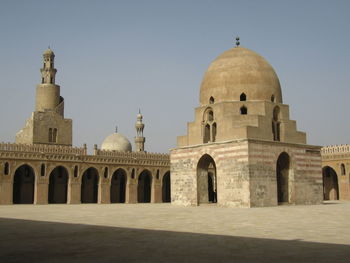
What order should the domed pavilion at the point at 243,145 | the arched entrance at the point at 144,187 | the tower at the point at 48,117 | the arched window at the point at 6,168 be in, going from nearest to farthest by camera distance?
the domed pavilion at the point at 243,145, the arched window at the point at 6,168, the tower at the point at 48,117, the arched entrance at the point at 144,187

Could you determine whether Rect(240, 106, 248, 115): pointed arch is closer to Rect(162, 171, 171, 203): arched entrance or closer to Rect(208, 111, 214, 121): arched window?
Rect(208, 111, 214, 121): arched window

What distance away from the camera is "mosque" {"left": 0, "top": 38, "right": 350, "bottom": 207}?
72.1ft

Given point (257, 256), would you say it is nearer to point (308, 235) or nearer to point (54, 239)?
point (308, 235)

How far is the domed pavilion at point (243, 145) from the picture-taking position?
71.6ft

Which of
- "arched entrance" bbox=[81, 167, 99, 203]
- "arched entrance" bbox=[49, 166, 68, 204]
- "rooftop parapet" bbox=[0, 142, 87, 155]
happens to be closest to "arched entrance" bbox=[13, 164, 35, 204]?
"arched entrance" bbox=[49, 166, 68, 204]

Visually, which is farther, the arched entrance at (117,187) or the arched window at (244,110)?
the arched entrance at (117,187)

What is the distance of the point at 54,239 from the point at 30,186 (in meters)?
26.8

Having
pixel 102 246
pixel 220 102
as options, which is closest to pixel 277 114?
pixel 220 102

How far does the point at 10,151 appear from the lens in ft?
100

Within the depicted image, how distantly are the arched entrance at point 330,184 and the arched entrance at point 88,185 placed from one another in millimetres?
20947

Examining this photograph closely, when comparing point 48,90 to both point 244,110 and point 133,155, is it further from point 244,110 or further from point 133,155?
point 244,110

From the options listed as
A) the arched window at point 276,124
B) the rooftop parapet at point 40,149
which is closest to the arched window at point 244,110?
the arched window at point 276,124

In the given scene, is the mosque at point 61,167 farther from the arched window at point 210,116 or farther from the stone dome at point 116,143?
the arched window at point 210,116

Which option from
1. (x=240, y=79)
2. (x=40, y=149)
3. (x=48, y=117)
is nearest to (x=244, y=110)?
(x=240, y=79)
